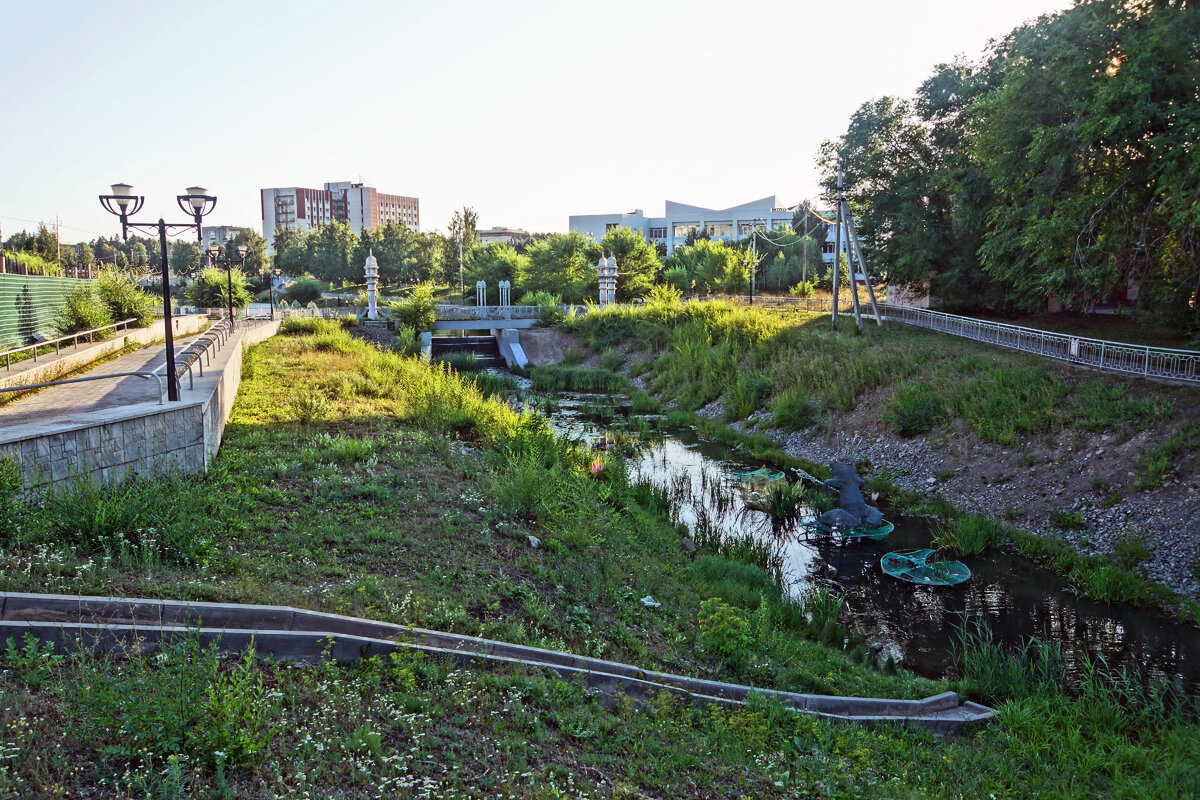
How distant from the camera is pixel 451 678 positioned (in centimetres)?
582

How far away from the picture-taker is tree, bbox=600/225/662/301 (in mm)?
55094

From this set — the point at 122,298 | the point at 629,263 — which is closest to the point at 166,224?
the point at 122,298

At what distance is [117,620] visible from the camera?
5527mm

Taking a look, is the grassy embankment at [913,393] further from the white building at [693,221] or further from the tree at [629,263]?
the white building at [693,221]

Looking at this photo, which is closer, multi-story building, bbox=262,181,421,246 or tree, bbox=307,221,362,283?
tree, bbox=307,221,362,283

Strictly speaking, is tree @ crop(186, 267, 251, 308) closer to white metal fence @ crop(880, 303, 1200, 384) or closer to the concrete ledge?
→ the concrete ledge

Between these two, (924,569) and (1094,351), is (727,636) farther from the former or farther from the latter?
(1094,351)

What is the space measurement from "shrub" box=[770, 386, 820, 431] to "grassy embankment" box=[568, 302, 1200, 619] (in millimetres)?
44

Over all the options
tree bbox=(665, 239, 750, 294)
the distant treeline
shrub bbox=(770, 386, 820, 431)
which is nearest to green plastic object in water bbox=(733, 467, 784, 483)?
shrub bbox=(770, 386, 820, 431)

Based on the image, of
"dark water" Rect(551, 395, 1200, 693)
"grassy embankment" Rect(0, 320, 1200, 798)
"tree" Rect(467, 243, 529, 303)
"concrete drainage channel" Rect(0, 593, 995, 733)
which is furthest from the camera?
"tree" Rect(467, 243, 529, 303)

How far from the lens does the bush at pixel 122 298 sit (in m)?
25.0

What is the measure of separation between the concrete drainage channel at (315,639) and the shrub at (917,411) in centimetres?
1354

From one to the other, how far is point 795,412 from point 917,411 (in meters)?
4.25

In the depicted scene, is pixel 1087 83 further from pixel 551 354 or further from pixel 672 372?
pixel 551 354
